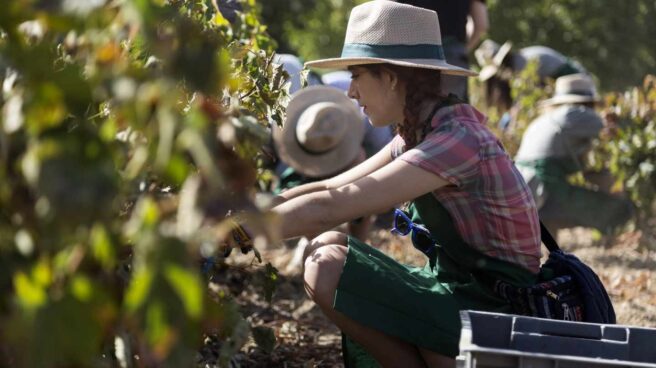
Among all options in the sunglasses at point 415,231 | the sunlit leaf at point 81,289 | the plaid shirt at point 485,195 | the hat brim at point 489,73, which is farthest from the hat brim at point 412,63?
the hat brim at point 489,73

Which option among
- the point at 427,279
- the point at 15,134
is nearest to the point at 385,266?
the point at 427,279

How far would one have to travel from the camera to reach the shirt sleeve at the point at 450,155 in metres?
2.97

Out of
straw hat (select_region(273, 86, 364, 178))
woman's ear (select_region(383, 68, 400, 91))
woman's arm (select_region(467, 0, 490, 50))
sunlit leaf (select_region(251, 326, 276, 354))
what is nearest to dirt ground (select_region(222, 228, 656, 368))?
sunlit leaf (select_region(251, 326, 276, 354))

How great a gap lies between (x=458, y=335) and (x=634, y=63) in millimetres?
16117

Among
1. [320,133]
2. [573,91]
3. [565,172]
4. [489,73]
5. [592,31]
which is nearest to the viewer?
[320,133]

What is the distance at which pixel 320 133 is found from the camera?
5.21 metres

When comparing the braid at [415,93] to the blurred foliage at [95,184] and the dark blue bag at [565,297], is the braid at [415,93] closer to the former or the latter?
the dark blue bag at [565,297]

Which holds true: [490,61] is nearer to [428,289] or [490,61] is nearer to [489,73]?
[489,73]

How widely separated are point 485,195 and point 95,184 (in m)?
1.86

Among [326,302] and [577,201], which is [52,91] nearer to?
[326,302]

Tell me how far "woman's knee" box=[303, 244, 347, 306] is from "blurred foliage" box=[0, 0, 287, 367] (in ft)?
4.92

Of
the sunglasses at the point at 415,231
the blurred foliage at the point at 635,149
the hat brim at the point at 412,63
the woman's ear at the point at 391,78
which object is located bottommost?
the blurred foliage at the point at 635,149

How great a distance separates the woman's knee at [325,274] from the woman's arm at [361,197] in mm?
249

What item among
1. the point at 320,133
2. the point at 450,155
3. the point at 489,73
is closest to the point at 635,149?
the point at 489,73
